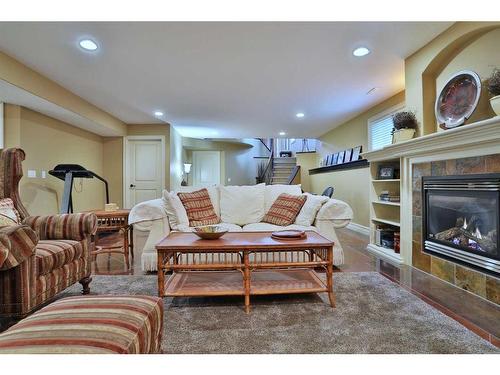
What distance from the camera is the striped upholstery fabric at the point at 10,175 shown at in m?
2.10

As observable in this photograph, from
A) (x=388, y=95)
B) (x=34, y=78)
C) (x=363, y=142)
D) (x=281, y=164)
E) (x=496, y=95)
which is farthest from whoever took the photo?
(x=281, y=164)

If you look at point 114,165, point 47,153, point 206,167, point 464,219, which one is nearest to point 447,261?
point 464,219

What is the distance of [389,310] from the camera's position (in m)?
1.86

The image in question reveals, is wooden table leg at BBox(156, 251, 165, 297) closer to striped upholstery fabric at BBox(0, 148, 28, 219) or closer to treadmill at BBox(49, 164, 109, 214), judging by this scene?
striped upholstery fabric at BBox(0, 148, 28, 219)

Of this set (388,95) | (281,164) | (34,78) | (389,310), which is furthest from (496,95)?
(281,164)

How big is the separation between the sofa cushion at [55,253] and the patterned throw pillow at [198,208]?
47.1 inches

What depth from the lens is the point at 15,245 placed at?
144cm

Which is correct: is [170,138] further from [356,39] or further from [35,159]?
[356,39]

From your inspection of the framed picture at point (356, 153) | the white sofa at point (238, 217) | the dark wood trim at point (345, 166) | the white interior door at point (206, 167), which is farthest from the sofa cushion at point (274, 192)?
the white interior door at point (206, 167)

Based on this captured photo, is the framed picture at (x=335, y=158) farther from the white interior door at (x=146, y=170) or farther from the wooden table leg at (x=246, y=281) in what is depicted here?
the wooden table leg at (x=246, y=281)

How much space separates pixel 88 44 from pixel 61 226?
1781 mm

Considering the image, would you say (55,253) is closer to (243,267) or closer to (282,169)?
(243,267)

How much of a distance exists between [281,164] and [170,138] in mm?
4690

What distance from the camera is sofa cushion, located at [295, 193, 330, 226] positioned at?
2980 mm
